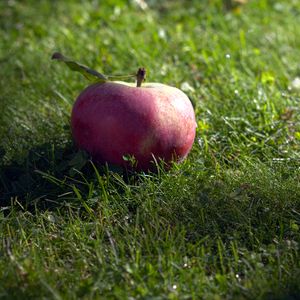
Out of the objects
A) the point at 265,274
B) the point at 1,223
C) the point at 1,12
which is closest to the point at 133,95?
the point at 1,223

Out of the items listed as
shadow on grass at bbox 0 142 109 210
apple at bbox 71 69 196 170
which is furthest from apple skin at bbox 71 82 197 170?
shadow on grass at bbox 0 142 109 210

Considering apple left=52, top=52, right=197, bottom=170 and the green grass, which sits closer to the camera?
the green grass

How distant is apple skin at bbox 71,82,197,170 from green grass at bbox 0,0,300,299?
75 mm

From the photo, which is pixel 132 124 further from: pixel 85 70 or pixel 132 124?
pixel 85 70

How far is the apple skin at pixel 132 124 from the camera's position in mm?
2852

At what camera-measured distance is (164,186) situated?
2828 mm

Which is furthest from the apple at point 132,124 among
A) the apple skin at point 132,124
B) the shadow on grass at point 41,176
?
the shadow on grass at point 41,176

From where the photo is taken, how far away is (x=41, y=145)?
10.5 ft

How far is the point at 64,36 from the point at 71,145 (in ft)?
6.33

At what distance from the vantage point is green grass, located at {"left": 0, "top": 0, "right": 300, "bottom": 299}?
2.22m

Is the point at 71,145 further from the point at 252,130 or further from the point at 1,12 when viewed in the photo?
the point at 1,12

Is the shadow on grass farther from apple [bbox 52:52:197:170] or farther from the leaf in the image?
the leaf

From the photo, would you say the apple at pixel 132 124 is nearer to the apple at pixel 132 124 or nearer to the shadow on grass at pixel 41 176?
the apple at pixel 132 124

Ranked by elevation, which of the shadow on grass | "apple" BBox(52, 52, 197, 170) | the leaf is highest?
the leaf
